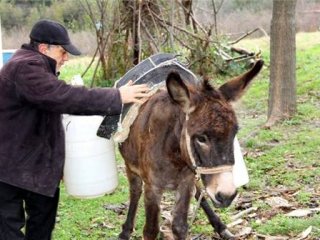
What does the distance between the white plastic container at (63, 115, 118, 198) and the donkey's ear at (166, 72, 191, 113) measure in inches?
73.3

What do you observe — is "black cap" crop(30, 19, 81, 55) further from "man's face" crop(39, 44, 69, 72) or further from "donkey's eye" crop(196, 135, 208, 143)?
"donkey's eye" crop(196, 135, 208, 143)

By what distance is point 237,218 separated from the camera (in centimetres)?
503

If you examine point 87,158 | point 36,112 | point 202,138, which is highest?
point 36,112

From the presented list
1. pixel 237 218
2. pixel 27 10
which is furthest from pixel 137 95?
pixel 27 10

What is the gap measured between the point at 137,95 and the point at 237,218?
210cm

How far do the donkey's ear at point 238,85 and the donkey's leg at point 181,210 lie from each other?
36.2 inches

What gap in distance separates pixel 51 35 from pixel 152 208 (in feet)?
5.08

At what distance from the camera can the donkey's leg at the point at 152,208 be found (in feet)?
13.2

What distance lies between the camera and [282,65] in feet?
27.0

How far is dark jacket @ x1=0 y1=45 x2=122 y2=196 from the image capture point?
3.29 m

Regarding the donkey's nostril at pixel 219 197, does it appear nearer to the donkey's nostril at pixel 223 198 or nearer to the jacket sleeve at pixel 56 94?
the donkey's nostril at pixel 223 198

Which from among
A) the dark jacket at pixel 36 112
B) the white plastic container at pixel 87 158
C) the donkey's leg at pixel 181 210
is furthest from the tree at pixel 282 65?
the dark jacket at pixel 36 112

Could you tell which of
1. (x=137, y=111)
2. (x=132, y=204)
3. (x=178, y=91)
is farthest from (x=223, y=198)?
(x=132, y=204)

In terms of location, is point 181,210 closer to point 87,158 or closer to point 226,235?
point 226,235
